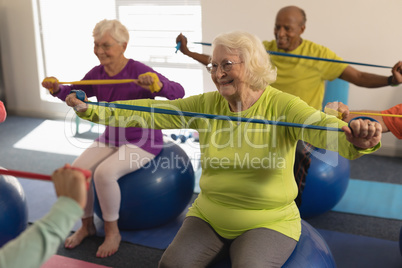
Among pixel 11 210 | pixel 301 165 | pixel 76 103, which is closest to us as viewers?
pixel 76 103

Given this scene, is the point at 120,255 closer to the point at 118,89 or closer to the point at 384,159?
the point at 118,89

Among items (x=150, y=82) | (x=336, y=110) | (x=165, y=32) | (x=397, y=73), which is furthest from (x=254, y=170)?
(x=165, y=32)

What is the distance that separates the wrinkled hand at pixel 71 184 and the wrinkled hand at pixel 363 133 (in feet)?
2.85

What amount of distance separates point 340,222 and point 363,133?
5.65 feet

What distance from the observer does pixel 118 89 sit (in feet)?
9.31

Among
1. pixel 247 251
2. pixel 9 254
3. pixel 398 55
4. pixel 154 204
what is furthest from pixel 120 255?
pixel 398 55

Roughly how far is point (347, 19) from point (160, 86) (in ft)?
7.43

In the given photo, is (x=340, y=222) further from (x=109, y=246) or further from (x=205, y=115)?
(x=205, y=115)

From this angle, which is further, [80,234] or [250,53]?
[80,234]

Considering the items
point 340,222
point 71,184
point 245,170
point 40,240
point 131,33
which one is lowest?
point 340,222

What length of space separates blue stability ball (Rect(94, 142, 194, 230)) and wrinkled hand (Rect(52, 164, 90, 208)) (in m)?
1.59

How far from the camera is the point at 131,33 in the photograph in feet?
16.6

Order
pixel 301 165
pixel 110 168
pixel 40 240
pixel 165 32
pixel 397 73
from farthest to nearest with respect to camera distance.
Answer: pixel 165 32
pixel 397 73
pixel 301 165
pixel 110 168
pixel 40 240

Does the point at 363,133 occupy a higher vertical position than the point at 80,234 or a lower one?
higher
